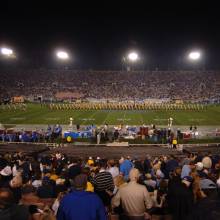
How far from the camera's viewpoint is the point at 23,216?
17.0 feet

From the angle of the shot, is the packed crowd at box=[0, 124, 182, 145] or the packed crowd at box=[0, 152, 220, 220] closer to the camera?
the packed crowd at box=[0, 152, 220, 220]

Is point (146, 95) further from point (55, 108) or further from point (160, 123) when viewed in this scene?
point (160, 123)

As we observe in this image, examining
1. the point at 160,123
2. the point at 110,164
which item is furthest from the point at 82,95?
the point at 110,164

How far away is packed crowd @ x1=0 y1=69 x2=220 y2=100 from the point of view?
8745 centimetres

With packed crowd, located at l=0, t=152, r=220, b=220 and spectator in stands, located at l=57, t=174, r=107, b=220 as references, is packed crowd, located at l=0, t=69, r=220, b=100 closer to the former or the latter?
packed crowd, located at l=0, t=152, r=220, b=220

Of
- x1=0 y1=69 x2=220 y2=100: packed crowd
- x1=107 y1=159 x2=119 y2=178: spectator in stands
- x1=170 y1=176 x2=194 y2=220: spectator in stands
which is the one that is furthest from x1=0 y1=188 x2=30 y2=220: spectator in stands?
x1=0 y1=69 x2=220 y2=100: packed crowd

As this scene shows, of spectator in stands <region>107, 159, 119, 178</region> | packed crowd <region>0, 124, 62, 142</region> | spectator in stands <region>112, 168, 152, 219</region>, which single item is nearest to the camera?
spectator in stands <region>112, 168, 152, 219</region>

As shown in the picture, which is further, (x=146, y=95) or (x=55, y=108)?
(x=146, y=95)

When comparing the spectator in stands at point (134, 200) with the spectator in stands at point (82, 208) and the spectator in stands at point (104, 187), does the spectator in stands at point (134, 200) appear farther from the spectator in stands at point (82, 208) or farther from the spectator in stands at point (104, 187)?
the spectator in stands at point (82, 208)

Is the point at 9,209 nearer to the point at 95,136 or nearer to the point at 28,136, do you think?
the point at 28,136

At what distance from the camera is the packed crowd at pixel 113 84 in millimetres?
87450

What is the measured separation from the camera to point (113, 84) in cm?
9381

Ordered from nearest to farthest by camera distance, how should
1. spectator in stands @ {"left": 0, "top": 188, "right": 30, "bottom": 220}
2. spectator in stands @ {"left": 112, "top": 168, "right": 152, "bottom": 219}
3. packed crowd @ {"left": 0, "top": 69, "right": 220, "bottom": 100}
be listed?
spectator in stands @ {"left": 0, "top": 188, "right": 30, "bottom": 220}
spectator in stands @ {"left": 112, "top": 168, "right": 152, "bottom": 219}
packed crowd @ {"left": 0, "top": 69, "right": 220, "bottom": 100}

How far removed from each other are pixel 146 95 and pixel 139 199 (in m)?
81.8
